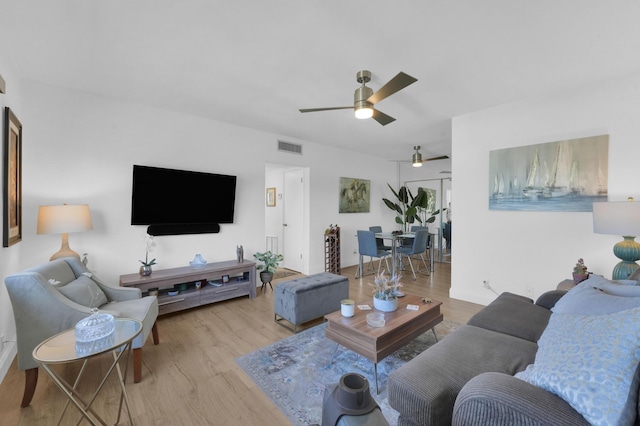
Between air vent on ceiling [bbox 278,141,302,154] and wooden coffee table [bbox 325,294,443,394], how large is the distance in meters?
3.16

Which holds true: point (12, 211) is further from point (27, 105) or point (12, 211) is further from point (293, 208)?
point (293, 208)

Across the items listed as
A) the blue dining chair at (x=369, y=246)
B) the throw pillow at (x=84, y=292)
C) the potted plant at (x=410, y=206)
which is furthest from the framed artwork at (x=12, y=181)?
the potted plant at (x=410, y=206)

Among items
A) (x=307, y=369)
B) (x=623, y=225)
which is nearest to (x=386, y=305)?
(x=307, y=369)

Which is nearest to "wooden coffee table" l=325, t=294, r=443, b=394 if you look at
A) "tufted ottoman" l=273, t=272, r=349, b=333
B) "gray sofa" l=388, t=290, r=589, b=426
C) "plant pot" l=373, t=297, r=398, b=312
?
"plant pot" l=373, t=297, r=398, b=312

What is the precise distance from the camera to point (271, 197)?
20.9 feet

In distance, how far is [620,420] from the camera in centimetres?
88

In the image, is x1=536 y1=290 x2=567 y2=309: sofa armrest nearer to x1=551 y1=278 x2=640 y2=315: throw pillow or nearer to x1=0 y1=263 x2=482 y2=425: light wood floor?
x1=551 y1=278 x2=640 y2=315: throw pillow

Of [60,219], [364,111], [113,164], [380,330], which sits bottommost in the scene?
[380,330]

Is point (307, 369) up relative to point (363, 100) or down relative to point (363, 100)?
down

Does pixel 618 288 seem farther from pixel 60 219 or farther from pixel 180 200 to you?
pixel 60 219

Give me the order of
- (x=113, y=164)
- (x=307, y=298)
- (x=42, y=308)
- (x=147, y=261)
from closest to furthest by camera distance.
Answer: (x=42, y=308) → (x=307, y=298) → (x=113, y=164) → (x=147, y=261)

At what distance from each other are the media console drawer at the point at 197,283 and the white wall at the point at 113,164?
30 cm

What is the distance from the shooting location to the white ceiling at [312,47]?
1819 mm

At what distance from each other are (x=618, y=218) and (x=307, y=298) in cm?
272
